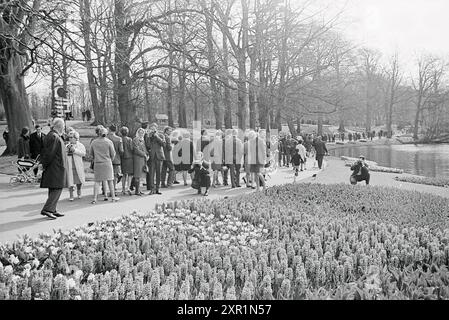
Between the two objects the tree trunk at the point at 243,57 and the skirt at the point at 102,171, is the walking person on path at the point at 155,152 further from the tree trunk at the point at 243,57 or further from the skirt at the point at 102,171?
the tree trunk at the point at 243,57

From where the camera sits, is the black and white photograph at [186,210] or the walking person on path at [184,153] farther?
the walking person on path at [184,153]

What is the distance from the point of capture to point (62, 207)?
9.16 m

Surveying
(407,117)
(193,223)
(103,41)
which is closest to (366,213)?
(193,223)

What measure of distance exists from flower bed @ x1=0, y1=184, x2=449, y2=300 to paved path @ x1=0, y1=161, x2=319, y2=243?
1316mm

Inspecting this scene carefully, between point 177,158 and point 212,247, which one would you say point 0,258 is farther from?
point 177,158

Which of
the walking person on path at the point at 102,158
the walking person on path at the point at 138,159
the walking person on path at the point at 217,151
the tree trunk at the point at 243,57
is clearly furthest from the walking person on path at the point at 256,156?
the tree trunk at the point at 243,57

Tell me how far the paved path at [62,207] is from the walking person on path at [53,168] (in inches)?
11.6

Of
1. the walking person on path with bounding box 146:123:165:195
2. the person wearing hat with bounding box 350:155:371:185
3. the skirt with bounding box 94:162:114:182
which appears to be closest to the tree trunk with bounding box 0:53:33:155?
the walking person on path with bounding box 146:123:165:195

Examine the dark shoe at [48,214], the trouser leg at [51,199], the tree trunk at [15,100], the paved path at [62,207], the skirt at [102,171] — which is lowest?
the paved path at [62,207]

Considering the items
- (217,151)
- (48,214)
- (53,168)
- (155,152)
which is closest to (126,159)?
(155,152)

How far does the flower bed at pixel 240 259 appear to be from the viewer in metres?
3.53

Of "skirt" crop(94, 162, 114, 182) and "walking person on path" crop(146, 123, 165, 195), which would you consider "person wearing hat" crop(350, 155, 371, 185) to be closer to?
"walking person on path" crop(146, 123, 165, 195)

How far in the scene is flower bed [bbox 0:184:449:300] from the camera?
353 cm
